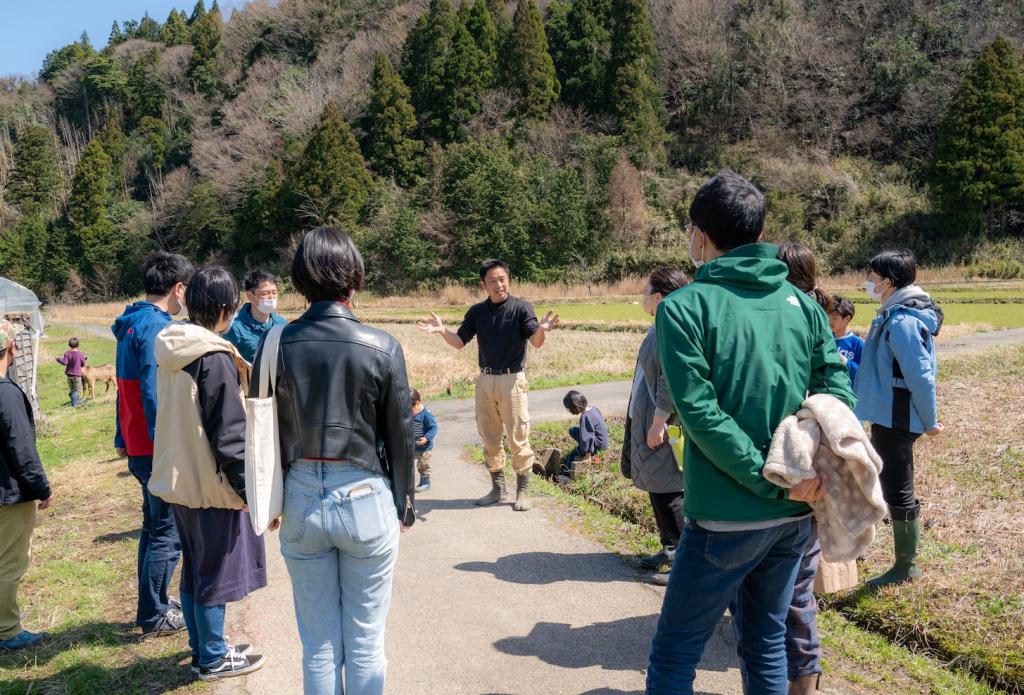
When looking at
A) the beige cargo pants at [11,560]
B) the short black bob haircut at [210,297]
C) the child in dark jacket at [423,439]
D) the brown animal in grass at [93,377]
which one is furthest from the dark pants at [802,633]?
the brown animal in grass at [93,377]

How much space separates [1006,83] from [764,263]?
39.8 metres

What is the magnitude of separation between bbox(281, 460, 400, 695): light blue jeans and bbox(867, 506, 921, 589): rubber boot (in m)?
3.01

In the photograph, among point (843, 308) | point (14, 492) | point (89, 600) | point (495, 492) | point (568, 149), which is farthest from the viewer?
point (568, 149)

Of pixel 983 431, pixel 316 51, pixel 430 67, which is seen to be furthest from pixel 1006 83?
pixel 316 51

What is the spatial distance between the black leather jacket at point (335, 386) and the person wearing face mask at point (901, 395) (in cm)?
285

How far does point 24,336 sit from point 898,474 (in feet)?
41.9

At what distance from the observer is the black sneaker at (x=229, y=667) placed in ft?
11.1

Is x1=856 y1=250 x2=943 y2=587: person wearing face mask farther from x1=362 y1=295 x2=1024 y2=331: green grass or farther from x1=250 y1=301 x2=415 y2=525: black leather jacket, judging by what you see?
x1=362 y1=295 x2=1024 y2=331: green grass

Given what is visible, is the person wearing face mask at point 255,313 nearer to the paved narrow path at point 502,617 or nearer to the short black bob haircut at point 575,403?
the paved narrow path at point 502,617

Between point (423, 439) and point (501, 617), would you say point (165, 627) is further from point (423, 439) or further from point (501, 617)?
point (423, 439)

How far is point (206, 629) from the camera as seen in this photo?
3320 millimetres

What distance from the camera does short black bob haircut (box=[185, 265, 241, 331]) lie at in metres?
3.31

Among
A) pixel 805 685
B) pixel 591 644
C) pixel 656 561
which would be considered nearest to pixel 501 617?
pixel 591 644

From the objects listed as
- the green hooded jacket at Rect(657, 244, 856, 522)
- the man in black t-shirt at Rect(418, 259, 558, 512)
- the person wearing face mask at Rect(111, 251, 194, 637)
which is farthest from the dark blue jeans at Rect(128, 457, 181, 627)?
the green hooded jacket at Rect(657, 244, 856, 522)
